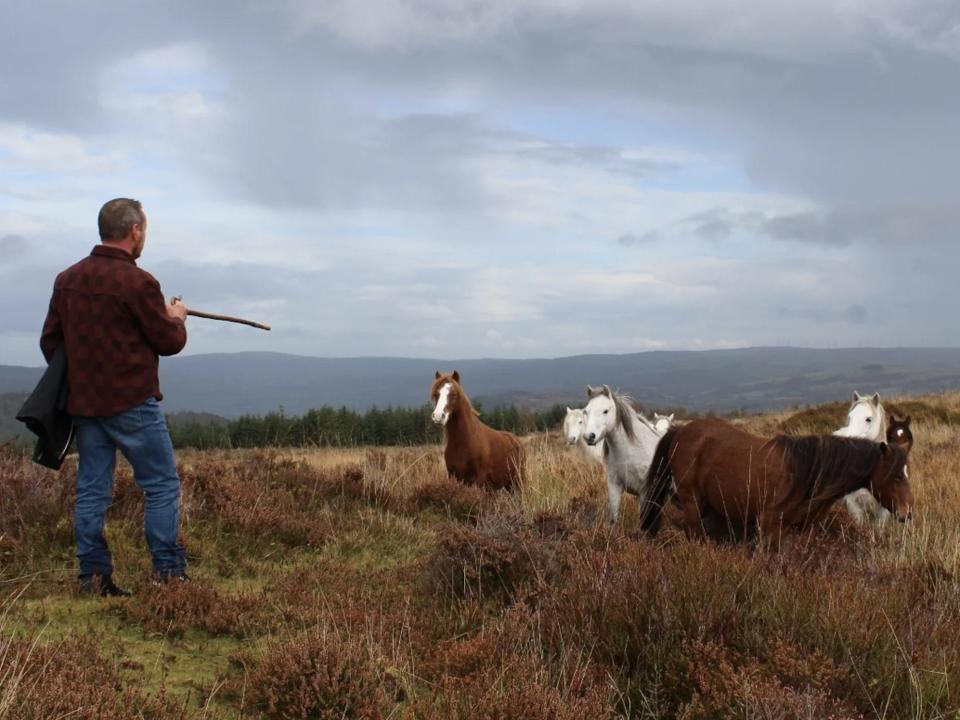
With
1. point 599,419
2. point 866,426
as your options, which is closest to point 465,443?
point 599,419

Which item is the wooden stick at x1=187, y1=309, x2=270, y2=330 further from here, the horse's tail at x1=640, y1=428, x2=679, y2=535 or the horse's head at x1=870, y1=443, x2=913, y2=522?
the horse's head at x1=870, y1=443, x2=913, y2=522

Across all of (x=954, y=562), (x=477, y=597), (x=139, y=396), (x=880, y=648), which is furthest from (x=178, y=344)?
(x=954, y=562)

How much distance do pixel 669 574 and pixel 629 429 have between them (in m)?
3.66

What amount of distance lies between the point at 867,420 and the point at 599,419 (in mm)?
3388

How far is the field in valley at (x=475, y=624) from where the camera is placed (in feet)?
12.5

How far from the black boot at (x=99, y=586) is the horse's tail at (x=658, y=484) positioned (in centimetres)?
421

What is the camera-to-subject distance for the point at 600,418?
838cm

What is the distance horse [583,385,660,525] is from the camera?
8367mm

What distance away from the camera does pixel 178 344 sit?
17.5 ft

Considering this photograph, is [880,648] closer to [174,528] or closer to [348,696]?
[348,696]

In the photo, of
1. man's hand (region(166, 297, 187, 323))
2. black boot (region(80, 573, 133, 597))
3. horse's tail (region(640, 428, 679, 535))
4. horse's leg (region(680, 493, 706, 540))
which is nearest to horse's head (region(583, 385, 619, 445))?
horse's tail (region(640, 428, 679, 535))

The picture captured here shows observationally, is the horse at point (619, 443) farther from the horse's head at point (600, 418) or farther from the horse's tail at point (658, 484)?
the horse's tail at point (658, 484)

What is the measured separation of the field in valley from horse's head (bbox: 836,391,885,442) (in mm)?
2243

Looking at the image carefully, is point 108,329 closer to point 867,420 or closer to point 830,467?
point 830,467
